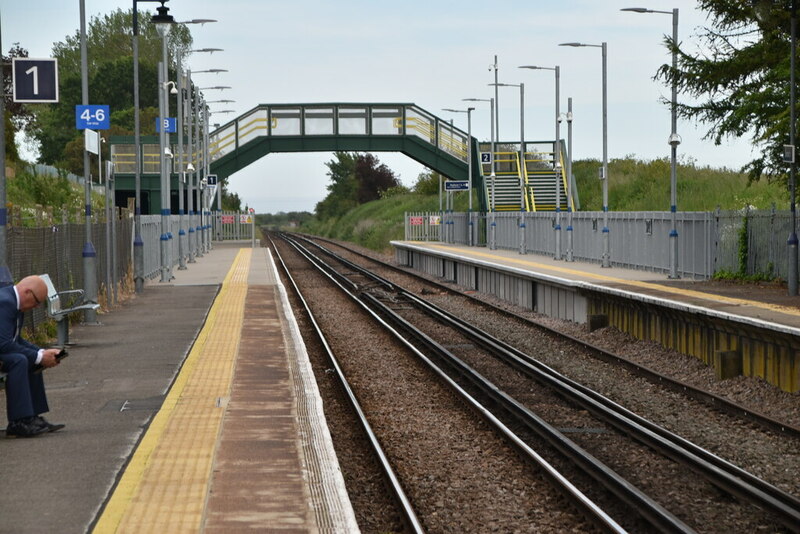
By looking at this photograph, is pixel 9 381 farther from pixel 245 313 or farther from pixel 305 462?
pixel 245 313

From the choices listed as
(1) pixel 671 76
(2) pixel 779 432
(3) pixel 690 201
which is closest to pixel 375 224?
(3) pixel 690 201

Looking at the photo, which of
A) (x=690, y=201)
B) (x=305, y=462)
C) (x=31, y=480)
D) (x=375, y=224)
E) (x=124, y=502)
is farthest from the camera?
(x=375, y=224)

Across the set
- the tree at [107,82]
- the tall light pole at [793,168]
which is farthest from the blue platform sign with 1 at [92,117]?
the tree at [107,82]

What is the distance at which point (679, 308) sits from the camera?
18609 mm

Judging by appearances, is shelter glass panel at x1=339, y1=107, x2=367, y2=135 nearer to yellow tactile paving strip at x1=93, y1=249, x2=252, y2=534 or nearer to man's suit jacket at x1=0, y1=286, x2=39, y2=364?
yellow tactile paving strip at x1=93, y1=249, x2=252, y2=534

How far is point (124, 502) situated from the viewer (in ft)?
26.4

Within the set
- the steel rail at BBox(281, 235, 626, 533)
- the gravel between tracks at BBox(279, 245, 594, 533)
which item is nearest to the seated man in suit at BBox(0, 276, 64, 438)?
the gravel between tracks at BBox(279, 245, 594, 533)

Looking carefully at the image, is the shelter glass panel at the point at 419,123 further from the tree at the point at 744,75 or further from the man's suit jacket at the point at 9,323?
the man's suit jacket at the point at 9,323

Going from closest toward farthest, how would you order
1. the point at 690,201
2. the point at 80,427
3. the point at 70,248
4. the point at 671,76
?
the point at 80,427 < the point at 70,248 < the point at 671,76 < the point at 690,201

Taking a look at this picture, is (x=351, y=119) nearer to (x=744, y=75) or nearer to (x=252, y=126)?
(x=252, y=126)

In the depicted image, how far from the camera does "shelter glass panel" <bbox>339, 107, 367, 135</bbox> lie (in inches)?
2137

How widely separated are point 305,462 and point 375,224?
78.4 m

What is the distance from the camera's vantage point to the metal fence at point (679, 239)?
26625mm

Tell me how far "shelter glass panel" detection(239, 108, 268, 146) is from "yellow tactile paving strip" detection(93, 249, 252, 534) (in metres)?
38.7
